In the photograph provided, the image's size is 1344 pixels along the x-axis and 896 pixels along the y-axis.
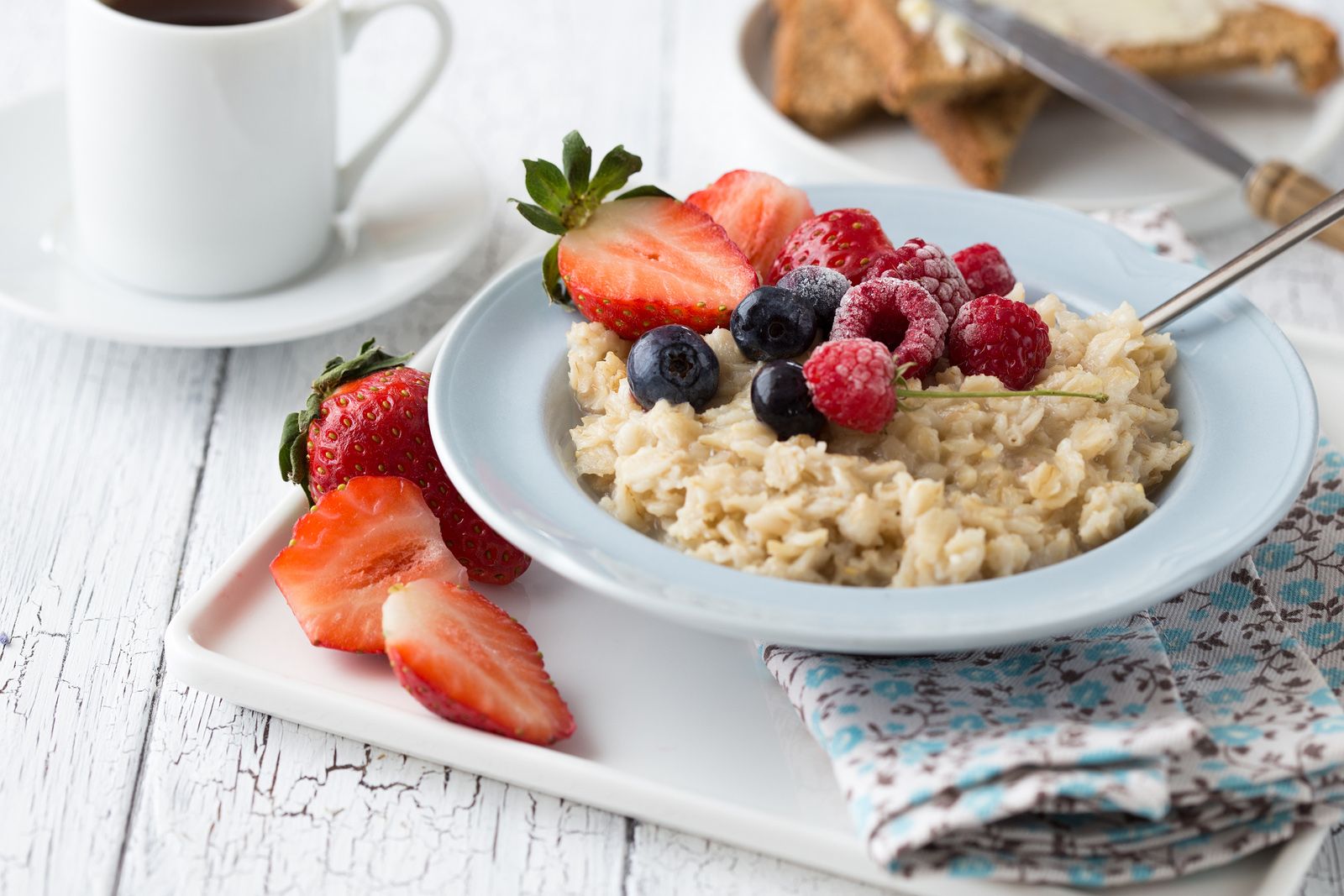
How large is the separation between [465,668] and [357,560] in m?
0.25

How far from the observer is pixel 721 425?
68.9 inches

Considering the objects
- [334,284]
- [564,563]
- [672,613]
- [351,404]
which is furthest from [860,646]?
[334,284]

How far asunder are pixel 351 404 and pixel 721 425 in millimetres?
502

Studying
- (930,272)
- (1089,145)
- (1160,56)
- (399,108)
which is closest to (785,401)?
(930,272)

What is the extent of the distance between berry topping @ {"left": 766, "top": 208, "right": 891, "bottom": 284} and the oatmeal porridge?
21cm

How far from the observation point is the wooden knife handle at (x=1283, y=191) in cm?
282

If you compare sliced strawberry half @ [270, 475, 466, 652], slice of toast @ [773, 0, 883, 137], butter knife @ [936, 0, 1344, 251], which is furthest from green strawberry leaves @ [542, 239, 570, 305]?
butter knife @ [936, 0, 1344, 251]

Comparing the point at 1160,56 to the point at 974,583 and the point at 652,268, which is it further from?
the point at 974,583

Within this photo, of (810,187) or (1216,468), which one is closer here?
(1216,468)

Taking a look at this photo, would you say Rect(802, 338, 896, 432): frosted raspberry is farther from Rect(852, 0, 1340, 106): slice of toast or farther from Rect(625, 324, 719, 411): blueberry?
Rect(852, 0, 1340, 106): slice of toast

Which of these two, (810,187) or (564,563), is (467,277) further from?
(564,563)

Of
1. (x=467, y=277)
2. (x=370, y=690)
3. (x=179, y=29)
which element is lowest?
(x=467, y=277)

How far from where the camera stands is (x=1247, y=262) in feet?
6.26

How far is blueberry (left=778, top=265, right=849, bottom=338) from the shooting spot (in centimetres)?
184
